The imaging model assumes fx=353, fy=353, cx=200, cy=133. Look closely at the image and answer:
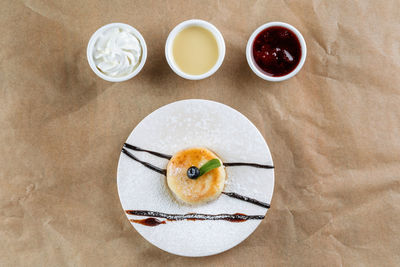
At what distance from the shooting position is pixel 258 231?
1.79 m

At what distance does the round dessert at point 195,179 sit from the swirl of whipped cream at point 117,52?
496 mm

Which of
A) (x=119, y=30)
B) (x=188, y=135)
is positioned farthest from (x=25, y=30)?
(x=188, y=135)

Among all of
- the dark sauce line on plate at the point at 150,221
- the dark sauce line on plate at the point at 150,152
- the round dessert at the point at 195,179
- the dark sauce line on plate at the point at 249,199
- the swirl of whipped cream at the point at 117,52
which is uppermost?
the swirl of whipped cream at the point at 117,52

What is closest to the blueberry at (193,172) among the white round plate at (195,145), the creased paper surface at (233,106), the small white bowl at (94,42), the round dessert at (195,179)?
the round dessert at (195,179)

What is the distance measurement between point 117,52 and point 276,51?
2.45ft

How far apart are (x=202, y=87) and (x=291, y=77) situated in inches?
17.6

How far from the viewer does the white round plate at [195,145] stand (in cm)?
164

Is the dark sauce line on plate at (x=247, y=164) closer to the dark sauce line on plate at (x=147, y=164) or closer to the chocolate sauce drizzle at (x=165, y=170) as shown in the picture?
the chocolate sauce drizzle at (x=165, y=170)

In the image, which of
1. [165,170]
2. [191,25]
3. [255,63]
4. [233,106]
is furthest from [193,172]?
[191,25]

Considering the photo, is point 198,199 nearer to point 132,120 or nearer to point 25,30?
point 132,120

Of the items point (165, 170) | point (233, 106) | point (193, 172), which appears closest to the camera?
point (193, 172)

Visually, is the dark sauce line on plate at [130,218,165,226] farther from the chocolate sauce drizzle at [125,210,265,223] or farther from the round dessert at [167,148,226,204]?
the round dessert at [167,148,226,204]

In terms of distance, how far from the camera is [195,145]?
1699mm

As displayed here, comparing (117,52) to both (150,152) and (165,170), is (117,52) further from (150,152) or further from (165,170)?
(165,170)
